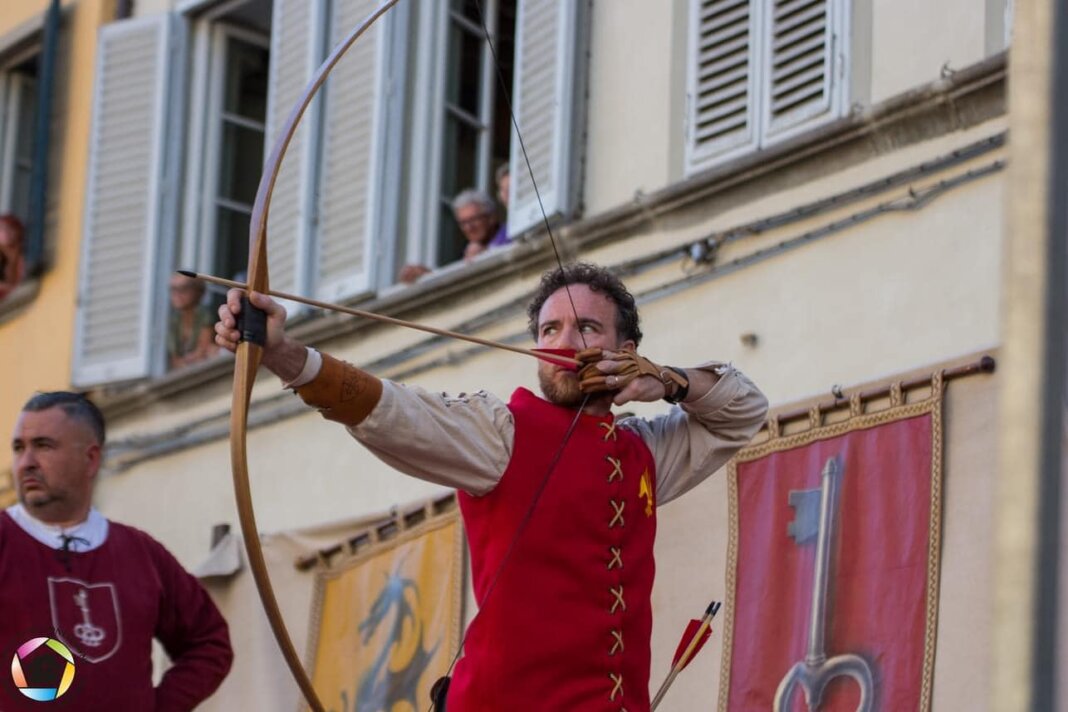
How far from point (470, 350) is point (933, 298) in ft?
6.96

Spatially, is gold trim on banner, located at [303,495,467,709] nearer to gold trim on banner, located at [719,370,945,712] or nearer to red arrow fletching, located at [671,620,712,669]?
gold trim on banner, located at [719,370,945,712]

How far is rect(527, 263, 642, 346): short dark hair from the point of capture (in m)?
4.10

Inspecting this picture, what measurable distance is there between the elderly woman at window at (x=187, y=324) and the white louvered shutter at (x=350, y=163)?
2.57 ft

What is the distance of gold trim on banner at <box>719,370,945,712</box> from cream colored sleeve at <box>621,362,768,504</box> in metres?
1.09

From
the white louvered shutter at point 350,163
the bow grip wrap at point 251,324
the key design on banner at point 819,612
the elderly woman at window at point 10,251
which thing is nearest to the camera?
the bow grip wrap at point 251,324

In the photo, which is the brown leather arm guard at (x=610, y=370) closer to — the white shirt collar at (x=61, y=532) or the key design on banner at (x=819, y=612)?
the key design on banner at (x=819, y=612)

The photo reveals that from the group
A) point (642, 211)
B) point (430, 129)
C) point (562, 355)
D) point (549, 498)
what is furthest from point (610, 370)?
point (430, 129)

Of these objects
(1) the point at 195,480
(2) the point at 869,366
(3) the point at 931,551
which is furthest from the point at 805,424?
(1) the point at 195,480

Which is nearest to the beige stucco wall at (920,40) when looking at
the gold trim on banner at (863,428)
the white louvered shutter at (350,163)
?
the gold trim on banner at (863,428)

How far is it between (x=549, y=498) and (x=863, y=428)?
184cm

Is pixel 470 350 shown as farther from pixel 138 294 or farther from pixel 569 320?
pixel 569 320

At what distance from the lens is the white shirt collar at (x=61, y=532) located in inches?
197

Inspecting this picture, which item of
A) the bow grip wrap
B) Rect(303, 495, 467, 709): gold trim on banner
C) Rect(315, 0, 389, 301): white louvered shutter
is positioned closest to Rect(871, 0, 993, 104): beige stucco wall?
Rect(303, 495, 467, 709): gold trim on banner

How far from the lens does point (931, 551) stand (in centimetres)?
512
